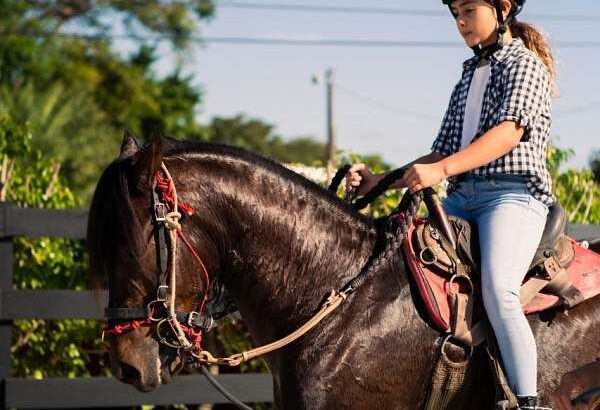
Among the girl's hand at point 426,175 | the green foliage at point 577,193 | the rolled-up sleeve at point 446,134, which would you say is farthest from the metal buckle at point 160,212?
the green foliage at point 577,193

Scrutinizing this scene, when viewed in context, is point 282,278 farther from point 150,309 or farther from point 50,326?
Answer: point 50,326

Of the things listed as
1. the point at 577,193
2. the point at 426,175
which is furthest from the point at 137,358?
the point at 577,193

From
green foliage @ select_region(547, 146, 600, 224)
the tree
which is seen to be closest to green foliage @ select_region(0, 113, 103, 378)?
green foliage @ select_region(547, 146, 600, 224)

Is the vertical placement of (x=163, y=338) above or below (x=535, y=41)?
below

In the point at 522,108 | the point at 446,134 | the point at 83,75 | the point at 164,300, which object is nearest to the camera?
the point at 164,300

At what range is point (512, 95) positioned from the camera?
3889 millimetres

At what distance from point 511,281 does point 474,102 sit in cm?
74

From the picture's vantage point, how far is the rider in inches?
158

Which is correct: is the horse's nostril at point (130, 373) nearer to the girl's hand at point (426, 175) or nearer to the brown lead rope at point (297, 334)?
the brown lead rope at point (297, 334)

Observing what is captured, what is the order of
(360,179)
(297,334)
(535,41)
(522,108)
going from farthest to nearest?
(360,179) → (535,41) → (522,108) → (297,334)

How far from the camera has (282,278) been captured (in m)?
3.87

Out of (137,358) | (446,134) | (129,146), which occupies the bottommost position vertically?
(137,358)

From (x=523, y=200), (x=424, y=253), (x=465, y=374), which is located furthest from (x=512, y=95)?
(x=465, y=374)

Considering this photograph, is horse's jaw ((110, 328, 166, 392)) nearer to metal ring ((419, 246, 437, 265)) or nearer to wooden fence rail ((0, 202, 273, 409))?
metal ring ((419, 246, 437, 265))
